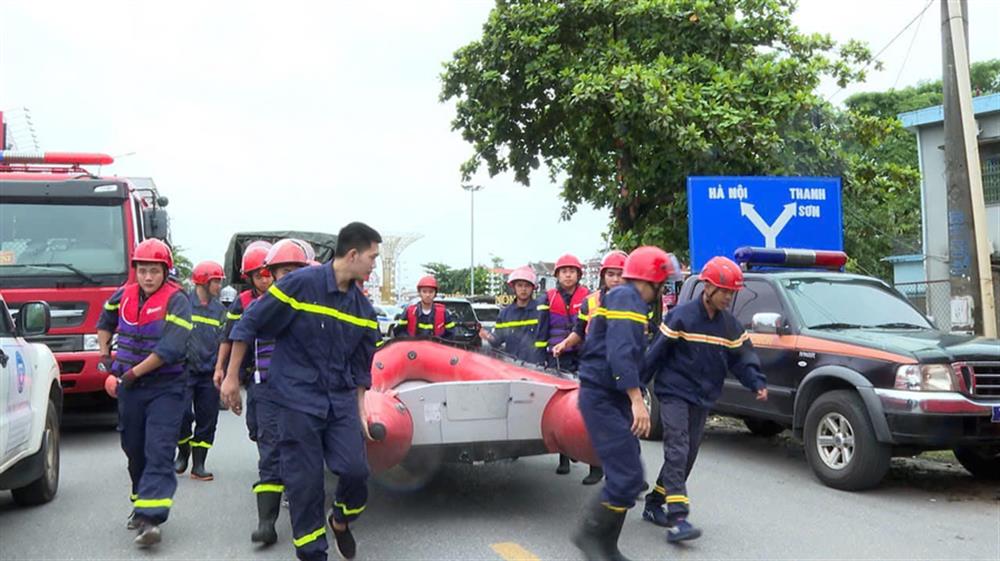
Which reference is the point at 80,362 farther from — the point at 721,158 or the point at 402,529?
the point at 721,158

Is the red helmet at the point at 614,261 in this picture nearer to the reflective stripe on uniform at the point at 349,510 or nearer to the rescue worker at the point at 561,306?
the rescue worker at the point at 561,306

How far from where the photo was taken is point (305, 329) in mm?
4531

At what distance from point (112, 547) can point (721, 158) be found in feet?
32.7

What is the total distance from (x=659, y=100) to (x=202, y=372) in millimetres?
7344

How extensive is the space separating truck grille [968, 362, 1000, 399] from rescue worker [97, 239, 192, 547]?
5.64 m

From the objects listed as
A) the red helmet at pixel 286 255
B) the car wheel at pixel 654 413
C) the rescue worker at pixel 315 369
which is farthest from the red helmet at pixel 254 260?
the car wheel at pixel 654 413

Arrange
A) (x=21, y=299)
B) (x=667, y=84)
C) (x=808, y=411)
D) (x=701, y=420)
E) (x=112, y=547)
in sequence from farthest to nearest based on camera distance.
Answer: (x=667, y=84)
(x=21, y=299)
(x=808, y=411)
(x=701, y=420)
(x=112, y=547)

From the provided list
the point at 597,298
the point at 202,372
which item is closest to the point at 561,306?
the point at 597,298

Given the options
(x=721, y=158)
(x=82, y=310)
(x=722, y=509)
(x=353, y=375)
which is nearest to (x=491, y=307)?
(x=721, y=158)

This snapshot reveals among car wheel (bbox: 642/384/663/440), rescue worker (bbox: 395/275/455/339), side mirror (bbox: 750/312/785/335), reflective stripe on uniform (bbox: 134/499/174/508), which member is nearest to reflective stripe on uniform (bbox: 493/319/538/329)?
rescue worker (bbox: 395/275/455/339)

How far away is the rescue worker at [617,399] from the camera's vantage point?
4.69 metres

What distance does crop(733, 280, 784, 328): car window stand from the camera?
8242mm

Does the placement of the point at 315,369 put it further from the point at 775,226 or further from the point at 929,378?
the point at 775,226

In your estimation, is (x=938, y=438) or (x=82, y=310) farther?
(x=82, y=310)
